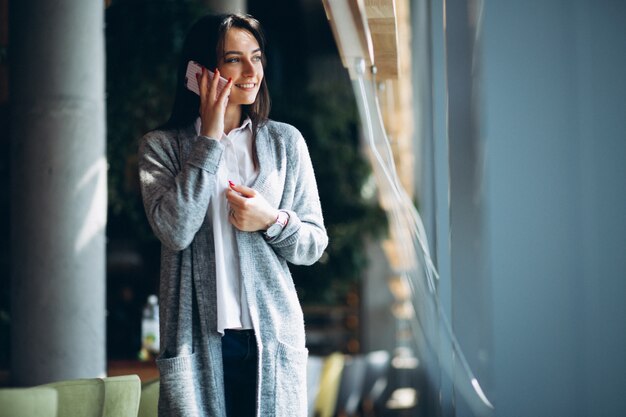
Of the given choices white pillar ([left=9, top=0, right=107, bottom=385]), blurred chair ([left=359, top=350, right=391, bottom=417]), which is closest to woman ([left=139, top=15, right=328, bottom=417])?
white pillar ([left=9, top=0, right=107, bottom=385])

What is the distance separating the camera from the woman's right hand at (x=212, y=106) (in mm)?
1893

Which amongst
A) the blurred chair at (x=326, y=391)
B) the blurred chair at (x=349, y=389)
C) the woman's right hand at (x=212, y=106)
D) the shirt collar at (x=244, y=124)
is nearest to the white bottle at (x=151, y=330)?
the blurred chair at (x=326, y=391)

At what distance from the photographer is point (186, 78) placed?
2.00 metres

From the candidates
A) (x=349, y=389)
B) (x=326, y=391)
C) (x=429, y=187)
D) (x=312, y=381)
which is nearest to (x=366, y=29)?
(x=429, y=187)

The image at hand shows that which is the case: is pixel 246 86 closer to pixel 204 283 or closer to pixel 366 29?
pixel 204 283

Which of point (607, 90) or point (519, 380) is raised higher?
point (607, 90)

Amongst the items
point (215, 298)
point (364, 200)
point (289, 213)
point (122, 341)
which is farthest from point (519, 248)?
point (364, 200)

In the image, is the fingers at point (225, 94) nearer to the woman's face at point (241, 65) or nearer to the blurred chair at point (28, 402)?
the woman's face at point (241, 65)

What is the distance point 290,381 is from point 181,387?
8.9 inches

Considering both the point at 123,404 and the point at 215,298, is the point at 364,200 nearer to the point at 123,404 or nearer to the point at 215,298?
the point at 123,404

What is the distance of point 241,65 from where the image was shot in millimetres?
1967

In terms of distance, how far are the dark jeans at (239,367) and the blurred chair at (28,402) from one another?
23.2 inches

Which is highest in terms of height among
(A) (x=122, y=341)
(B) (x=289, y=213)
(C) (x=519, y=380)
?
(B) (x=289, y=213)

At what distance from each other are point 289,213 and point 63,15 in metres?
2.59
